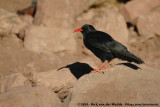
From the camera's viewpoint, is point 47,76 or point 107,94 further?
point 47,76

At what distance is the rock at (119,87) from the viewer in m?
4.30

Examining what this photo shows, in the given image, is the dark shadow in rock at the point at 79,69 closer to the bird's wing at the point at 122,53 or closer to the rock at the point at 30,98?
the bird's wing at the point at 122,53

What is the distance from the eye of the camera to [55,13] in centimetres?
1020

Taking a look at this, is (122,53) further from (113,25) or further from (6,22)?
(6,22)

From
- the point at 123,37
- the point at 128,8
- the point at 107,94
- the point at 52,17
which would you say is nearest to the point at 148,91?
the point at 107,94

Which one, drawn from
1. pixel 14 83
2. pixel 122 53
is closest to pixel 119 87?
pixel 122 53

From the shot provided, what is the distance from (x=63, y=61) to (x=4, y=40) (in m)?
2.77

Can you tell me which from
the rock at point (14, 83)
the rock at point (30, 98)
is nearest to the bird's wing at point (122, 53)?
the rock at point (30, 98)

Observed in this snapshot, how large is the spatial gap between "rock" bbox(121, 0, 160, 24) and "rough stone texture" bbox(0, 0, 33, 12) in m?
5.14

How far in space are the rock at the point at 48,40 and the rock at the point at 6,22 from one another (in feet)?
3.56

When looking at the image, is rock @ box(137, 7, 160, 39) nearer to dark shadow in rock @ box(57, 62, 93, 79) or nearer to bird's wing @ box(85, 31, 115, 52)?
dark shadow in rock @ box(57, 62, 93, 79)

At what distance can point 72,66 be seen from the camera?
290 inches

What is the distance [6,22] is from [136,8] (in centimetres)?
635

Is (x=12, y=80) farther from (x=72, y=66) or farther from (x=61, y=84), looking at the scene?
(x=72, y=66)
